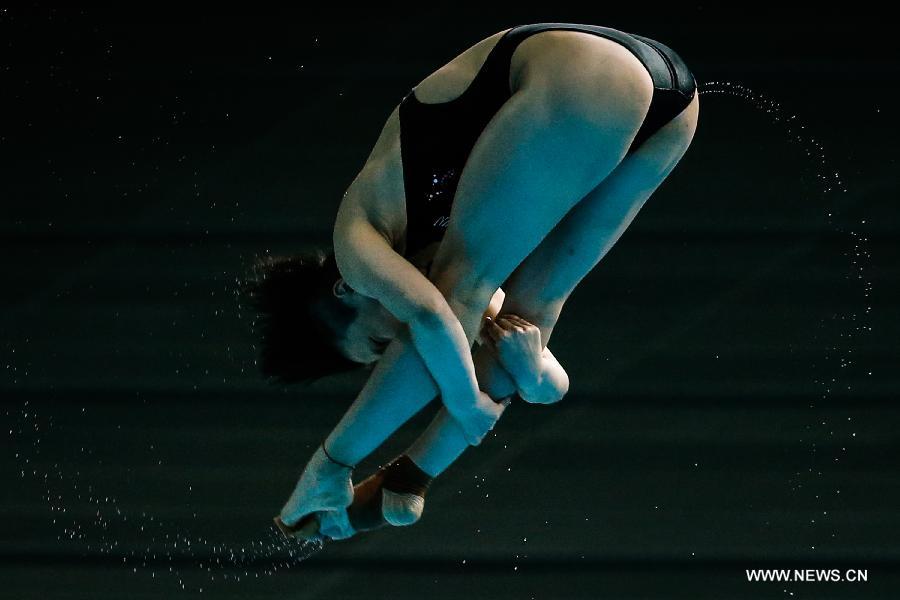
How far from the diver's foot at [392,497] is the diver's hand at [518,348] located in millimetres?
230

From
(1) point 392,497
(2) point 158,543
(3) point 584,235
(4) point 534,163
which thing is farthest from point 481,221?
(2) point 158,543

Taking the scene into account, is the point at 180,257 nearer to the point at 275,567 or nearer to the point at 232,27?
the point at 232,27

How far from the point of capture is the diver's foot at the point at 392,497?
5.98 feet

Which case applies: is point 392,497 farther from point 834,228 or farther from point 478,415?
point 834,228

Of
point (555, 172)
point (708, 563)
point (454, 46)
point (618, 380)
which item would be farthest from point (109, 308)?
point (555, 172)

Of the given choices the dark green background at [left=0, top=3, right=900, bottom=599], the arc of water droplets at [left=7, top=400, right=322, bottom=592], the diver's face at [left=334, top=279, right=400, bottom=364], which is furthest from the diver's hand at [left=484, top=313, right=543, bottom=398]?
the arc of water droplets at [left=7, top=400, right=322, bottom=592]

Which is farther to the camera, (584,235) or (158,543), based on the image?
(158,543)

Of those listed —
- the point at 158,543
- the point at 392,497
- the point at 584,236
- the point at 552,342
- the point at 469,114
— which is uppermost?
the point at 469,114

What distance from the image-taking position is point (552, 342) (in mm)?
3045

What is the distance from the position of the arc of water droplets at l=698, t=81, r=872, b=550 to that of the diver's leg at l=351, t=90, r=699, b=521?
4.53 feet

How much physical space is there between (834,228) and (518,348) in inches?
63.7

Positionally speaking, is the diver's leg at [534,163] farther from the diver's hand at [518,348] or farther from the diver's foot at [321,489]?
the diver's foot at [321,489]

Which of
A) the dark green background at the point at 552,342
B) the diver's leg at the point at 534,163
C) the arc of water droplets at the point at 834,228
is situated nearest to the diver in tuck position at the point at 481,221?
the diver's leg at the point at 534,163

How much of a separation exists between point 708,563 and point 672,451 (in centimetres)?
29
